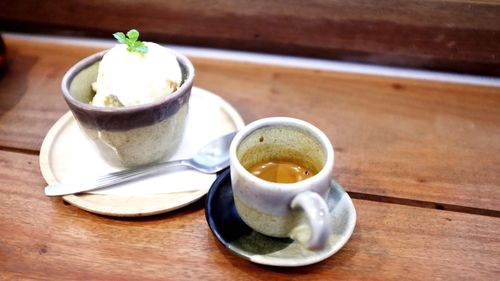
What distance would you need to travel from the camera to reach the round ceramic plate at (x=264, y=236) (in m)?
0.56

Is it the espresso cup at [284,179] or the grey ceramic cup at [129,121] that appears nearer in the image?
the espresso cup at [284,179]

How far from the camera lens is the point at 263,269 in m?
0.58

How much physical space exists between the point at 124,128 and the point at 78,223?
6.1 inches

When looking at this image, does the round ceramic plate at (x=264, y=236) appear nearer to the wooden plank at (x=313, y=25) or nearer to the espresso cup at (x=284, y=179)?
the espresso cup at (x=284, y=179)

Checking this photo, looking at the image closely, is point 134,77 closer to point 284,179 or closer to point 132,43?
point 132,43

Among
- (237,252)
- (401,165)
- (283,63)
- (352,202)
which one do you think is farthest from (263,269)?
(283,63)

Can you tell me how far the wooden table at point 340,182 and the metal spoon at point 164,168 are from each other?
29 mm

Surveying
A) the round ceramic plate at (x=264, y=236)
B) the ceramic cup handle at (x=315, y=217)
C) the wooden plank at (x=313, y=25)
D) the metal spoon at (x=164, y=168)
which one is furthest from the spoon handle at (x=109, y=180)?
the wooden plank at (x=313, y=25)

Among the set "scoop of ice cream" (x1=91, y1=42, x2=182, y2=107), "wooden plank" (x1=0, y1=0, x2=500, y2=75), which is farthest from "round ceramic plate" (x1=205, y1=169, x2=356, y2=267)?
"wooden plank" (x1=0, y1=0, x2=500, y2=75)

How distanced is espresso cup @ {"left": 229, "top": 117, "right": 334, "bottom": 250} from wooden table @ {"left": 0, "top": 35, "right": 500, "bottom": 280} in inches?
3.1

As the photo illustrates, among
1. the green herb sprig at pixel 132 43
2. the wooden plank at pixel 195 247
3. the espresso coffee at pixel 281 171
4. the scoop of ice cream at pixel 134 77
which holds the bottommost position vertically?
the wooden plank at pixel 195 247

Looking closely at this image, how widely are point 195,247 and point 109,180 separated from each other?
176 millimetres

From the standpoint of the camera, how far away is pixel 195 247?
2.01ft

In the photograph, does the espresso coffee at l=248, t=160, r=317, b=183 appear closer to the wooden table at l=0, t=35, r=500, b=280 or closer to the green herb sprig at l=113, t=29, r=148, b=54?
the wooden table at l=0, t=35, r=500, b=280
